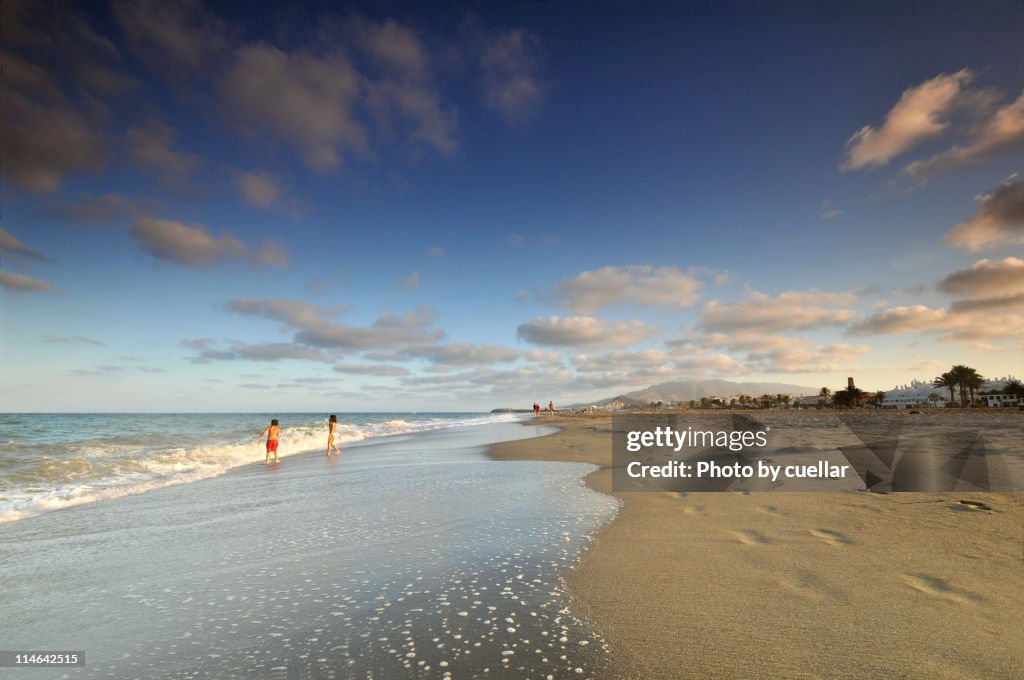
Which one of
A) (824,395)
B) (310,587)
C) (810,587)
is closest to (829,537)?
(810,587)

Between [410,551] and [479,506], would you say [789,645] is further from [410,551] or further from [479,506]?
[479,506]

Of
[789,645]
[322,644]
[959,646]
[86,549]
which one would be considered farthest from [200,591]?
[959,646]

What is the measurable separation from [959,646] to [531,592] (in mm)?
3696

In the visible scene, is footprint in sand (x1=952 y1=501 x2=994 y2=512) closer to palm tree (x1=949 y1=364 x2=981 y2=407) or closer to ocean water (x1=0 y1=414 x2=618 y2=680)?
ocean water (x1=0 y1=414 x2=618 y2=680)

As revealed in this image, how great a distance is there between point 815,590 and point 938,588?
4.15 ft

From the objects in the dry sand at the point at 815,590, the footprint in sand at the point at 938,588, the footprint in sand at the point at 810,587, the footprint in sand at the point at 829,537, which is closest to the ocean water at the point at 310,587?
the dry sand at the point at 815,590

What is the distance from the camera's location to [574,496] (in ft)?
33.7

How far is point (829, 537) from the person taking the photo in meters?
6.52

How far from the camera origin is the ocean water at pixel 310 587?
12.4 feet

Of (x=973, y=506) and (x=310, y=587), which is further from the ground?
(x=973, y=506)

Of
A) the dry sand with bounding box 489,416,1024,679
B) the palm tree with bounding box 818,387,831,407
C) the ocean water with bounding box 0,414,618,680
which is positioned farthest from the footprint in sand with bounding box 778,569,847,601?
the palm tree with bounding box 818,387,831,407

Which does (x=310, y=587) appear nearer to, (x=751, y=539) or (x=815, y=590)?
(x=815, y=590)

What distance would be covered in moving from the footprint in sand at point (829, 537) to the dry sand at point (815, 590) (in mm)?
28

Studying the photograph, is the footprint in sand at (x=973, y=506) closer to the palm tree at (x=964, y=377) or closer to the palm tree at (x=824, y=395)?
the palm tree at (x=964, y=377)
